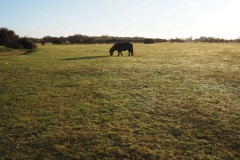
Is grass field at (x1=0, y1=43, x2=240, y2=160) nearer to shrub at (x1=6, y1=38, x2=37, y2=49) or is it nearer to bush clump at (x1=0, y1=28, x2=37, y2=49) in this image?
shrub at (x1=6, y1=38, x2=37, y2=49)

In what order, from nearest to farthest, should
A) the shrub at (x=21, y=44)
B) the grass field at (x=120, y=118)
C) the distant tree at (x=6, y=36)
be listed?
the grass field at (x=120, y=118), the shrub at (x=21, y=44), the distant tree at (x=6, y=36)

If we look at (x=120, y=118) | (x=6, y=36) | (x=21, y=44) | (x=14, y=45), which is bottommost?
(x=120, y=118)

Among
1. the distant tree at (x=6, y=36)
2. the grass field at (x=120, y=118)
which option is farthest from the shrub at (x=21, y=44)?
the grass field at (x=120, y=118)

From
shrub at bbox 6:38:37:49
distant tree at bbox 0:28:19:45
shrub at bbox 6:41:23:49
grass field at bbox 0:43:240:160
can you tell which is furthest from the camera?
distant tree at bbox 0:28:19:45

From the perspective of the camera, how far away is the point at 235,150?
6.67 meters

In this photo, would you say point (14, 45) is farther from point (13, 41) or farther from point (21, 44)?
point (13, 41)

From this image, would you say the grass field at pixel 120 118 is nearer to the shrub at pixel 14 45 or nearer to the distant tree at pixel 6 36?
the shrub at pixel 14 45

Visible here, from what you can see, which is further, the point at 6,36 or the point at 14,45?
the point at 6,36

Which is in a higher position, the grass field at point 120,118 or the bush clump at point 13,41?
the bush clump at point 13,41

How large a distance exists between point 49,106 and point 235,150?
6.27 m

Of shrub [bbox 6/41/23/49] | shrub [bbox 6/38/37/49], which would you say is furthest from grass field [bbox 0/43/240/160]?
shrub [bbox 6/38/37/49]

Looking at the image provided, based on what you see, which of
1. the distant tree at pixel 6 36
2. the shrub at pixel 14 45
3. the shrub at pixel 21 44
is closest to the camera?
the shrub at pixel 14 45

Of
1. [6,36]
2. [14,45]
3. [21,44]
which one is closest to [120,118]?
[14,45]

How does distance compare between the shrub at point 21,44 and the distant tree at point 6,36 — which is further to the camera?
A: the distant tree at point 6,36
